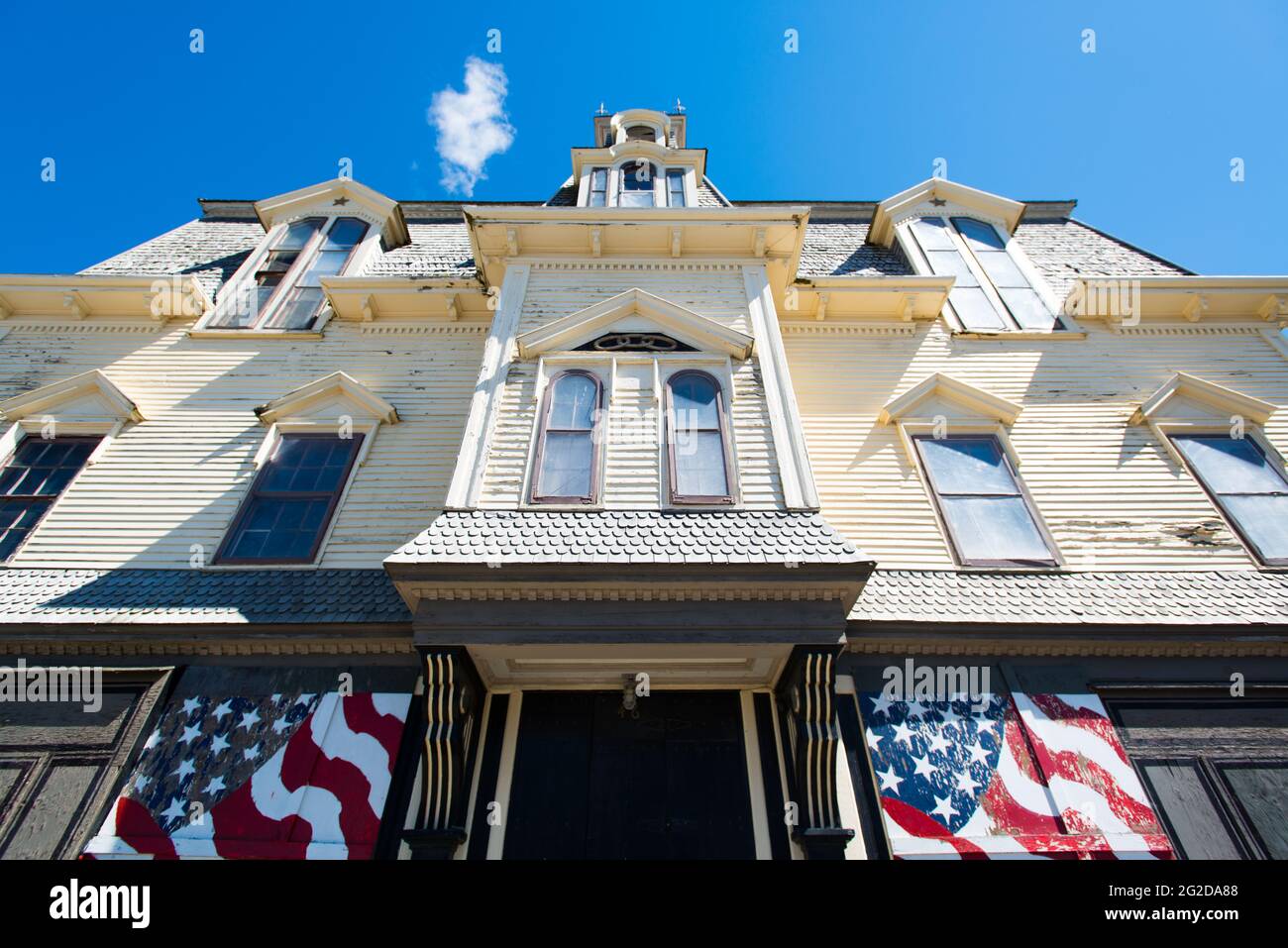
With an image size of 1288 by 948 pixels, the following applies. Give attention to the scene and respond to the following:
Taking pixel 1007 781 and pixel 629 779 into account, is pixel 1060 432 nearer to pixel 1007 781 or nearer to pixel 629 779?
pixel 1007 781

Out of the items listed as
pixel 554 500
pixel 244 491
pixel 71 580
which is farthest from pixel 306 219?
pixel 554 500

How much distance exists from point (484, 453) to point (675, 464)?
195 cm

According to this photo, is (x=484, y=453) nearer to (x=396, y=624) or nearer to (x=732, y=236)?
(x=396, y=624)

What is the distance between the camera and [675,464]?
6.95 metres

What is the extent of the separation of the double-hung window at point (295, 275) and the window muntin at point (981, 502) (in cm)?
944

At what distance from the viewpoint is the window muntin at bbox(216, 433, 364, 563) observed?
25.0 ft

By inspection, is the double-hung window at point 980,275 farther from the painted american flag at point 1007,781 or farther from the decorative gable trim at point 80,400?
the decorative gable trim at point 80,400

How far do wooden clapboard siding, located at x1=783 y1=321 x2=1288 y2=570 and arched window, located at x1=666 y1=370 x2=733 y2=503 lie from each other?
1714 mm

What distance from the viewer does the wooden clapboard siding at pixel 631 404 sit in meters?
6.70

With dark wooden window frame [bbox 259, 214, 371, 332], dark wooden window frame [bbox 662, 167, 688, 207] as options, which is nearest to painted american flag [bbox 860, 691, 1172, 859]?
dark wooden window frame [bbox 662, 167, 688, 207]

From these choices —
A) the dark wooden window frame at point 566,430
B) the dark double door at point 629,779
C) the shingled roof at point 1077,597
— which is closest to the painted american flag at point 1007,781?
the shingled roof at point 1077,597

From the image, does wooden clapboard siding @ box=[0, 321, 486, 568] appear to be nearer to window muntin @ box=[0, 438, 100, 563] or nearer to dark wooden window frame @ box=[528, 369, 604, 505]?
window muntin @ box=[0, 438, 100, 563]

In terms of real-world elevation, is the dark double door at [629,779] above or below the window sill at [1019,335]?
below

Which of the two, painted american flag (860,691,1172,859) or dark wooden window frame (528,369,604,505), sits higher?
dark wooden window frame (528,369,604,505)
